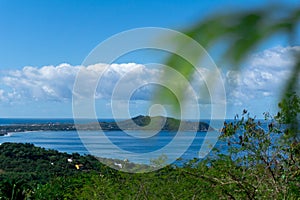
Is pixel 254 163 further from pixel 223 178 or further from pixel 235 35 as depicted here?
pixel 235 35

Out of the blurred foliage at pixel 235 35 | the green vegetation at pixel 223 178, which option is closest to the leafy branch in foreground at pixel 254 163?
the green vegetation at pixel 223 178

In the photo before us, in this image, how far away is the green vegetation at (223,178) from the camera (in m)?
4.02

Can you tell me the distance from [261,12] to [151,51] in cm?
11

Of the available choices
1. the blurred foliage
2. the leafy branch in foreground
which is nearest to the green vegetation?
the leafy branch in foreground

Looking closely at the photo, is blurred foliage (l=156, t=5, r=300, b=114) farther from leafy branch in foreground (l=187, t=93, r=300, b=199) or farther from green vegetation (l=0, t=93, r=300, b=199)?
leafy branch in foreground (l=187, t=93, r=300, b=199)

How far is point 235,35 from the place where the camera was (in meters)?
0.45

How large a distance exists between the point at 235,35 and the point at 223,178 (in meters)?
4.05

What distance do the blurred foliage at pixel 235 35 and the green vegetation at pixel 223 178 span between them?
285 cm

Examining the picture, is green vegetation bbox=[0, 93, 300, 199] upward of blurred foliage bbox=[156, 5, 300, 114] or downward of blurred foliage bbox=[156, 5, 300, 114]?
downward

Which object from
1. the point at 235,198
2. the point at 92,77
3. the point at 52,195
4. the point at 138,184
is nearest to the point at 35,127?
the point at 52,195

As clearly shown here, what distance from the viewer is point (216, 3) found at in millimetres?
461

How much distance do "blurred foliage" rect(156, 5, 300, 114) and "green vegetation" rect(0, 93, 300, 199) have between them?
2853 millimetres

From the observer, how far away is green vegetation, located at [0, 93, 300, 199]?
4.02 metres

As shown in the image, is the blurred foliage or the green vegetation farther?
the green vegetation
